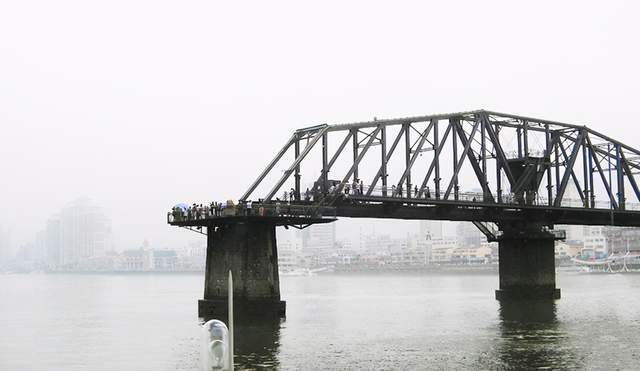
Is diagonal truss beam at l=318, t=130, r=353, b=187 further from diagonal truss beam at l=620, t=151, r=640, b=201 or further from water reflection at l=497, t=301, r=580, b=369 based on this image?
diagonal truss beam at l=620, t=151, r=640, b=201

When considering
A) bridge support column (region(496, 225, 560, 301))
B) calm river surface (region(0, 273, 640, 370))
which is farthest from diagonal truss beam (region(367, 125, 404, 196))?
bridge support column (region(496, 225, 560, 301))

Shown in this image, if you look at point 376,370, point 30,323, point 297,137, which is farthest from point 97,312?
point 376,370

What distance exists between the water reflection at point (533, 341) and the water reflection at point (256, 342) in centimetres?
1346

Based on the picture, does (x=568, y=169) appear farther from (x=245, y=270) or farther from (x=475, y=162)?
(x=245, y=270)

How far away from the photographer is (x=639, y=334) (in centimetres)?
6338

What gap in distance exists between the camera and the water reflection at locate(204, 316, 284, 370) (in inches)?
1893

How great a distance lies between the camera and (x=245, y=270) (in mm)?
70812

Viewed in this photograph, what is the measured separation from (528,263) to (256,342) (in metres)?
55.8

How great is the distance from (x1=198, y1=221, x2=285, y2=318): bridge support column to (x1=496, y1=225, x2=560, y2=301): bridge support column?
41.1 meters

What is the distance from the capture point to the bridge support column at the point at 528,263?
103938 mm

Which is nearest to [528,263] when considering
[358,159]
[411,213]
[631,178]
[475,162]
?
[475,162]

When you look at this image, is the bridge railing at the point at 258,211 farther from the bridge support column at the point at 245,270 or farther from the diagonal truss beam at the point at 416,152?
the diagonal truss beam at the point at 416,152

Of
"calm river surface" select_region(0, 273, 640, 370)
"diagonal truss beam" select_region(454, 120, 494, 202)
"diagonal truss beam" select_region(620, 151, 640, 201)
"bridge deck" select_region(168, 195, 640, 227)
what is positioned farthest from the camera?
"diagonal truss beam" select_region(620, 151, 640, 201)

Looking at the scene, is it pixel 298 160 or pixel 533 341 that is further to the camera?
pixel 298 160
